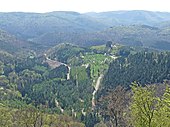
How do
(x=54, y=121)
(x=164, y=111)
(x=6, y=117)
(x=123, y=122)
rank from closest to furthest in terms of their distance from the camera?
1. (x=164, y=111)
2. (x=123, y=122)
3. (x=6, y=117)
4. (x=54, y=121)

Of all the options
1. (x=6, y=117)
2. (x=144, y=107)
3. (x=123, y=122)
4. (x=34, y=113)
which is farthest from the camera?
(x=6, y=117)

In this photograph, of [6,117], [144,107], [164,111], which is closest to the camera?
[164,111]

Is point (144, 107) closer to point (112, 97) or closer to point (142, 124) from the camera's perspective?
point (142, 124)

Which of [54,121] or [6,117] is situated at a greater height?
[6,117]

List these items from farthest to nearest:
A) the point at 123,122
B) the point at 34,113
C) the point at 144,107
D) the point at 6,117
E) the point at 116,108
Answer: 1. the point at 6,117
2. the point at 34,113
3. the point at 123,122
4. the point at 116,108
5. the point at 144,107

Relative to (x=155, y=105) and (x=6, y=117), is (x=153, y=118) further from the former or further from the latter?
(x=6, y=117)

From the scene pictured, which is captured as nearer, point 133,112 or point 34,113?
point 133,112

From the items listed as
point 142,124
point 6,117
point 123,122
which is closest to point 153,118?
point 142,124

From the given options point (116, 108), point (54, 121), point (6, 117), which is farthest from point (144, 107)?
point (54, 121)

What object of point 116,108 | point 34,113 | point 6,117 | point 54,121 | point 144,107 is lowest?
point 54,121
